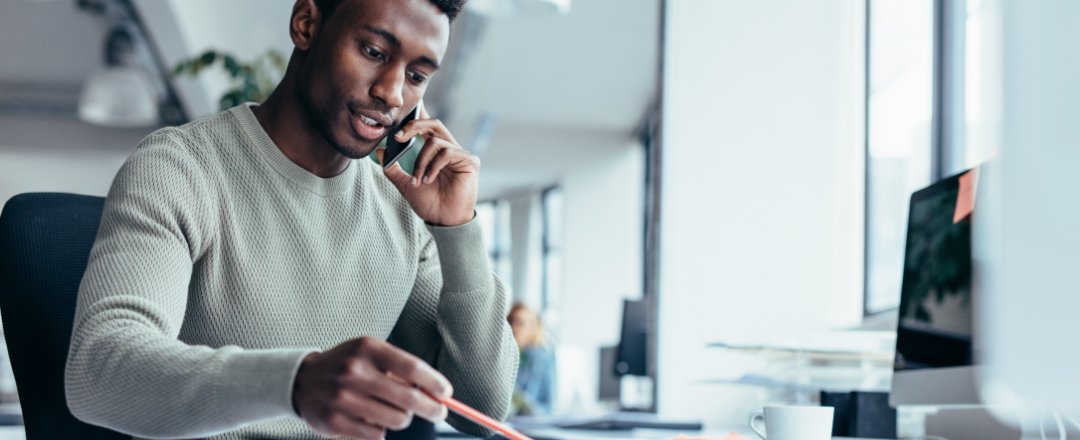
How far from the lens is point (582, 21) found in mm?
6152

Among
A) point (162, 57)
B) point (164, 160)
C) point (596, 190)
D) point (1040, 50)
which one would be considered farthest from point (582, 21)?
point (1040, 50)

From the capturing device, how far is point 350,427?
763 mm

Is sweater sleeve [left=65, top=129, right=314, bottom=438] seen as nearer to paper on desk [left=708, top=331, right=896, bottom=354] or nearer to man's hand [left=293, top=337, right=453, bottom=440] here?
man's hand [left=293, top=337, right=453, bottom=440]

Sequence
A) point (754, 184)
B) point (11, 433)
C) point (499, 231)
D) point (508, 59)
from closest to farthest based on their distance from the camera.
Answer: point (11, 433), point (754, 184), point (508, 59), point (499, 231)

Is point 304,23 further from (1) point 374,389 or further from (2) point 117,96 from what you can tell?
(2) point 117,96

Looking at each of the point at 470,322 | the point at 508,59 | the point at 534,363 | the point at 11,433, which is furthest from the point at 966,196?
the point at 508,59

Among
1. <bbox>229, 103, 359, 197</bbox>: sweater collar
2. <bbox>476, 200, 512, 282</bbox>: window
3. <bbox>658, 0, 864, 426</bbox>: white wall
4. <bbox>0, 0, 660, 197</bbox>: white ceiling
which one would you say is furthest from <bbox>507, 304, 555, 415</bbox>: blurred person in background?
<bbox>229, 103, 359, 197</bbox>: sweater collar

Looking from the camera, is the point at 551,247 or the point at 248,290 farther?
the point at 551,247

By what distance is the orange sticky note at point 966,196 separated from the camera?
1.28 meters

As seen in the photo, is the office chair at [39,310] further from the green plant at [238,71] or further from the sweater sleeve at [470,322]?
the green plant at [238,71]

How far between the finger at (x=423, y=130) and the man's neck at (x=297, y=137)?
0.10m

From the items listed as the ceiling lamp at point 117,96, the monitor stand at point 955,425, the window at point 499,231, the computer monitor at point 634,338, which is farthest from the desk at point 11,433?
the window at point 499,231

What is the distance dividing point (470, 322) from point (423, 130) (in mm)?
267

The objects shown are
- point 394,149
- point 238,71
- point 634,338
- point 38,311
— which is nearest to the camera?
point 38,311
